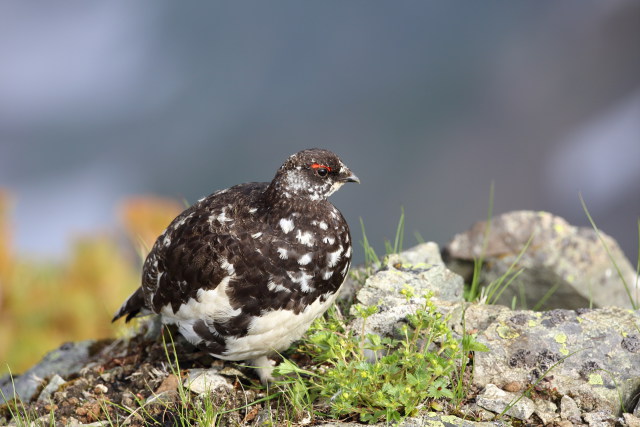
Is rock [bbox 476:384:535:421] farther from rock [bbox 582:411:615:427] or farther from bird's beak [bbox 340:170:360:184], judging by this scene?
bird's beak [bbox 340:170:360:184]

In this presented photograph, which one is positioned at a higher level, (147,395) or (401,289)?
(401,289)

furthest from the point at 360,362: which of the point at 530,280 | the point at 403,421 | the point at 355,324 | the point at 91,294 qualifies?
the point at 91,294

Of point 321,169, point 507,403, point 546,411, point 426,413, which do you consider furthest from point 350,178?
point 546,411

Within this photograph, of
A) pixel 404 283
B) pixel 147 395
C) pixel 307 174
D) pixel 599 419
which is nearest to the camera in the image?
pixel 599 419

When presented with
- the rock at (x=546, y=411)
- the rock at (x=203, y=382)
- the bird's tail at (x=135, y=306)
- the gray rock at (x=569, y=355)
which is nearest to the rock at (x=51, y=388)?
the bird's tail at (x=135, y=306)

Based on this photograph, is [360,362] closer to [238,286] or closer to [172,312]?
[238,286]

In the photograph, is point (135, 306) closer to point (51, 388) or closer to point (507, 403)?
point (51, 388)

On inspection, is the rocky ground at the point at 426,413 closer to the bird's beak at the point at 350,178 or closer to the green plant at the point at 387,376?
the green plant at the point at 387,376
